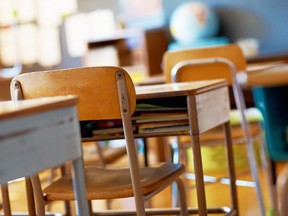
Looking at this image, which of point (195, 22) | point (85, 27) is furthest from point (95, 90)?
point (85, 27)

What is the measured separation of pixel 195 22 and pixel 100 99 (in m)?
3.15

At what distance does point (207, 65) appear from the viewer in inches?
111

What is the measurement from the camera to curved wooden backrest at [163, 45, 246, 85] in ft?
9.11

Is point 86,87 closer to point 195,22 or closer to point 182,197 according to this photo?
point 182,197

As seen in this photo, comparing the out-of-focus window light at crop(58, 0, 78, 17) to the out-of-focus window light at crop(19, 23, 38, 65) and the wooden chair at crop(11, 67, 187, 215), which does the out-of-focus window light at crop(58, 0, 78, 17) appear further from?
the wooden chair at crop(11, 67, 187, 215)

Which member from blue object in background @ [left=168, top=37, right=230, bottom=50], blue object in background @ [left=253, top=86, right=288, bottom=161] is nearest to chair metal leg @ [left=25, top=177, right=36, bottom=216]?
blue object in background @ [left=253, top=86, right=288, bottom=161]

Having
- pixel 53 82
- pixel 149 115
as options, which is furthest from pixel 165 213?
pixel 53 82

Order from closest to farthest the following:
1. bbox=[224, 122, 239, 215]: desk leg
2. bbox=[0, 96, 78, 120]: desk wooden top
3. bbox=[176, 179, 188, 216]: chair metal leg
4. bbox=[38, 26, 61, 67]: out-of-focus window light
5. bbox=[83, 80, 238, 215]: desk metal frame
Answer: bbox=[0, 96, 78, 120]: desk wooden top < bbox=[83, 80, 238, 215]: desk metal frame < bbox=[176, 179, 188, 216]: chair metal leg < bbox=[224, 122, 239, 215]: desk leg < bbox=[38, 26, 61, 67]: out-of-focus window light

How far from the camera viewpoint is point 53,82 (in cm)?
187

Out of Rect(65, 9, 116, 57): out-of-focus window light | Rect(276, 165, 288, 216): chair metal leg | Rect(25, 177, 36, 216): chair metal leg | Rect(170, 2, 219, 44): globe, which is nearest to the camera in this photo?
Rect(276, 165, 288, 216): chair metal leg

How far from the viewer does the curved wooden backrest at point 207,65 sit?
278 cm

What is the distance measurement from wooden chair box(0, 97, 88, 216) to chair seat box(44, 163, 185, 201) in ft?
1.52

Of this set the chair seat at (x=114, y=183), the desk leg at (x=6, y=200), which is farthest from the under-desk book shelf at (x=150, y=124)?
the desk leg at (x=6, y=200)

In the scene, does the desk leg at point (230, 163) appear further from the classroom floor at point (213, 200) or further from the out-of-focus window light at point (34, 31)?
the out-of-focus window light at point (34, 31)
